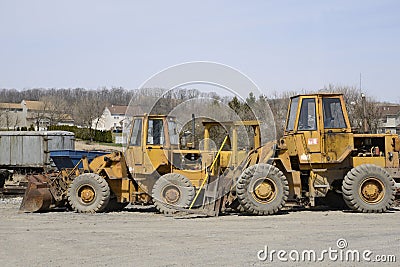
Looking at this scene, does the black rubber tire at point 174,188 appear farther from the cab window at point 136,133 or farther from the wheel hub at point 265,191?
the wheel hub at point 265,191

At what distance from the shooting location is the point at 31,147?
31594 mm

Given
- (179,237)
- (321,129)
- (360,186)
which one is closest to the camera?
(179,237)

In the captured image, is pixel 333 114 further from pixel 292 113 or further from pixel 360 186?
pixel 360 186

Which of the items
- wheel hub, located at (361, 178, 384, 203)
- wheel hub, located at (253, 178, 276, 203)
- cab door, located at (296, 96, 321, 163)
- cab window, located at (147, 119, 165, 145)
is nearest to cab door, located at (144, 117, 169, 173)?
cab window, located at (147, 119, 165, 145)

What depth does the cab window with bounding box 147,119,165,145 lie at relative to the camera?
1675 centimetres

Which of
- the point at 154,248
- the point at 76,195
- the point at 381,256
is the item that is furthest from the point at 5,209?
the point at 381,256

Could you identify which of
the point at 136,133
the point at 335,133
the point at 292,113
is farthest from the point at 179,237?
the point at 292,113

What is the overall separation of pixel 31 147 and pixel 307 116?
20.0 metres

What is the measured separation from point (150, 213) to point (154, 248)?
6.26 m

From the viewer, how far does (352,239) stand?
10938 millimetres

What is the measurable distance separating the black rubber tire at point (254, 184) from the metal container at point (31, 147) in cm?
1848

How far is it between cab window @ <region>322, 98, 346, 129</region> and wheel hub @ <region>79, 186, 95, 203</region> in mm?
6857

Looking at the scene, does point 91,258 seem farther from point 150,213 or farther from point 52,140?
point 52,140

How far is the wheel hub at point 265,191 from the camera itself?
1516cm
